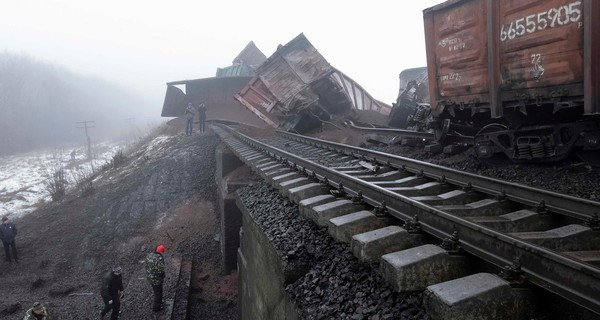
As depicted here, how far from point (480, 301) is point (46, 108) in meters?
64.4

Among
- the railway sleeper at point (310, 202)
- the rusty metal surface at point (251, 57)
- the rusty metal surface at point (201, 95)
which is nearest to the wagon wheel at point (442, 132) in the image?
the railway sleeper at point (310, 202)

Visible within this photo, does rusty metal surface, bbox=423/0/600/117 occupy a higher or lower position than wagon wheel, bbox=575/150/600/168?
higher

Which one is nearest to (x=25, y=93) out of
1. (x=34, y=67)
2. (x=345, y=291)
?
(x=34, y=67)

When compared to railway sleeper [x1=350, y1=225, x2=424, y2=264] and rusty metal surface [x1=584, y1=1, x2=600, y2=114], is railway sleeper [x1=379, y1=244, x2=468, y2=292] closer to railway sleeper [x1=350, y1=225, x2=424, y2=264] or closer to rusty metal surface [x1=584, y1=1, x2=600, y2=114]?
railway sleeper [x1=350, y1=225, x2=424, y2=264]

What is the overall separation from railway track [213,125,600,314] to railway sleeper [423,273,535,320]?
98mm

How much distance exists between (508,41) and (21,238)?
46.4 ft

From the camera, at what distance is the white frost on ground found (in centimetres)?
2043

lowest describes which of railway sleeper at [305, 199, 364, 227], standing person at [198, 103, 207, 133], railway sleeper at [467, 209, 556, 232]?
railway sleeper at [467, 209, 556, 232]

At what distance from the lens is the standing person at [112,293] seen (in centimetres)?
715

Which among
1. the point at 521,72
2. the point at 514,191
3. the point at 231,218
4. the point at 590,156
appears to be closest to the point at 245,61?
the point at 231,218

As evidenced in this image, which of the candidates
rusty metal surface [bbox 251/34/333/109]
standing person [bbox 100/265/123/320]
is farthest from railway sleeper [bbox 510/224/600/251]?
rusty metal surface [bbox 251/34/333/109]

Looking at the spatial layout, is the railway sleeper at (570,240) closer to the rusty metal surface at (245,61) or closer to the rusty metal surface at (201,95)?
the rusty metal surface at (201,95)

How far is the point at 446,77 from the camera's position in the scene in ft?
26.1

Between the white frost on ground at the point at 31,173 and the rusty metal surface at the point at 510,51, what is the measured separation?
17764 mm
